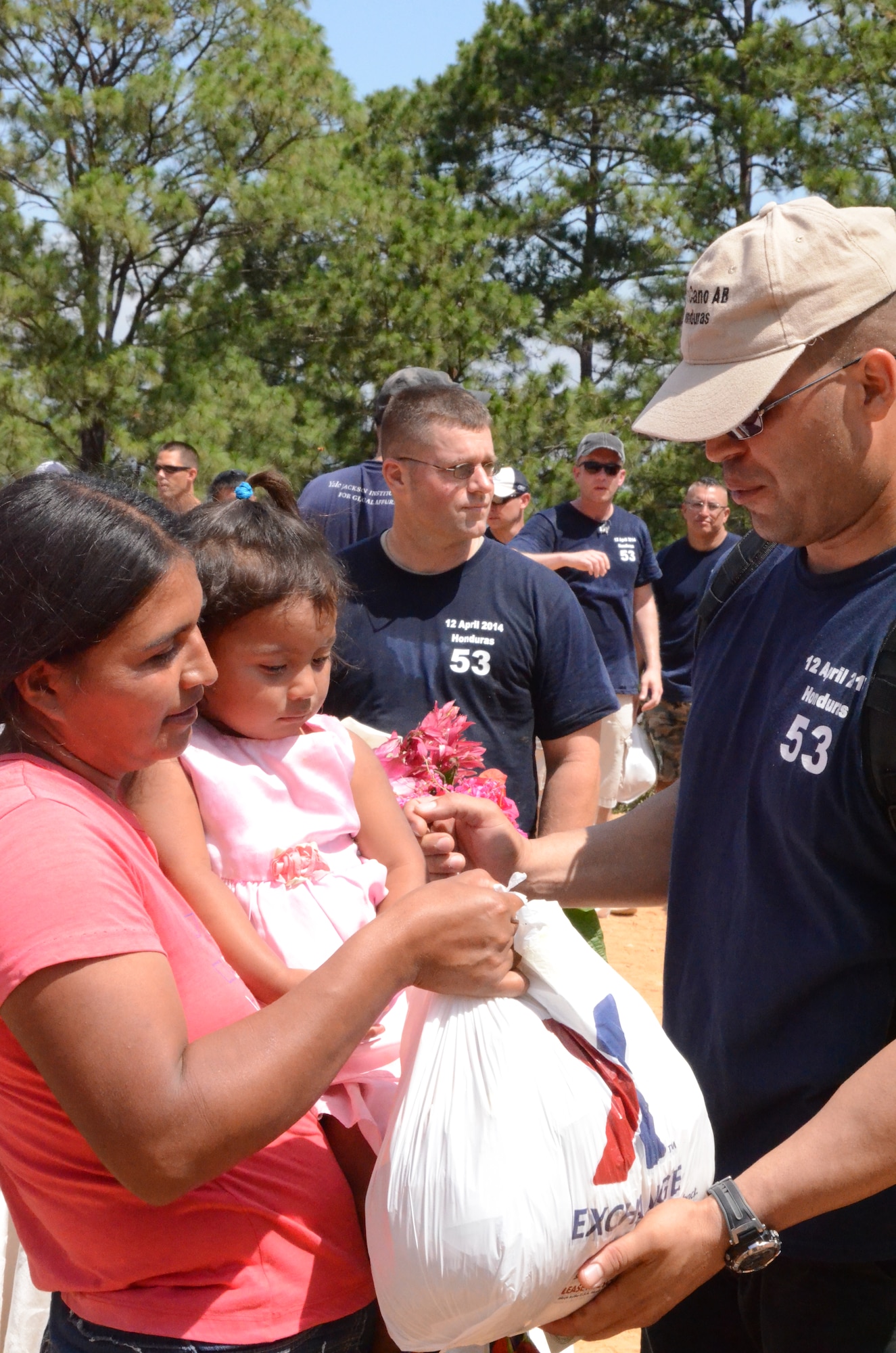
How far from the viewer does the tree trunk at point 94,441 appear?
15.1m

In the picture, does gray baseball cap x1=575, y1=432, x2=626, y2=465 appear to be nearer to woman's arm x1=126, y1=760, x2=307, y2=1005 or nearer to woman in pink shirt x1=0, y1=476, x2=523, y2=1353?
woman's arm x1=126, y1=760, x2=307, y2=1005

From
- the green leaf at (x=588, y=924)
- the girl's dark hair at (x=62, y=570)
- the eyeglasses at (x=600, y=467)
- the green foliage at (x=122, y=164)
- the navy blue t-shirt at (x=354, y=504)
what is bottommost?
the green leaf at (x=588, y=924)

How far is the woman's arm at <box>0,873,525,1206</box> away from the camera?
133cm

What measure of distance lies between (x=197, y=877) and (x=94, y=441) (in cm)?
1432

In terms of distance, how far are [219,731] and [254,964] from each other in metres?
0.49

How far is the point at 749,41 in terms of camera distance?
16125 mm

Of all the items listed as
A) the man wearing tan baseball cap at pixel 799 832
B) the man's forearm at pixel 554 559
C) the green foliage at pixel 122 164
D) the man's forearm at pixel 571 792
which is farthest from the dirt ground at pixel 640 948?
the green foliage at pixel 122 164

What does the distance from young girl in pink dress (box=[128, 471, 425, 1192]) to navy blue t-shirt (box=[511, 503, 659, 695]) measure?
525cm

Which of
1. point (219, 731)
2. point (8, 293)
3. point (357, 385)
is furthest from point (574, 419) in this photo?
point (219, 731)

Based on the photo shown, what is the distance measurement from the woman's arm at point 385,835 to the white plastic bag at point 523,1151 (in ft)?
1.72

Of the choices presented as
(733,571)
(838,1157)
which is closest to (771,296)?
(733,571)

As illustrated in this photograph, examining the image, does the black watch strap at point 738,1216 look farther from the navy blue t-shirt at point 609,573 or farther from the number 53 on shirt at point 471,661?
the navy blue t-shirt at point 609,573

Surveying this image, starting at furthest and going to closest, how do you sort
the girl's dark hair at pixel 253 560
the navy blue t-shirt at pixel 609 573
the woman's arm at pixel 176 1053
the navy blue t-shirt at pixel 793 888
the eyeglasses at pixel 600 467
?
the eyeglasses at pixel 600 467
the navy blue t-shirt at pixel 609 573
the girl's dark hair at pixel 253 560
the navy blue t-shirt at pixel 793 888
the woman's arm at pixel 176 1053

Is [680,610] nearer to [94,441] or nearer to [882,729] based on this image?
[882,729]
